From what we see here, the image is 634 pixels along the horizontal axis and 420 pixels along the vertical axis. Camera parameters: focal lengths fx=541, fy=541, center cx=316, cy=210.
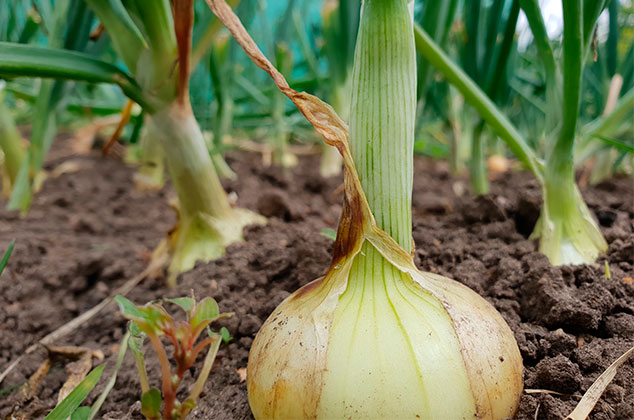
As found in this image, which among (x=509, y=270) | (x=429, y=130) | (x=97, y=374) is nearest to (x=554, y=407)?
(x=509, y=270)

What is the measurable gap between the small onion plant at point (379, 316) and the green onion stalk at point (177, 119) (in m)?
0.32

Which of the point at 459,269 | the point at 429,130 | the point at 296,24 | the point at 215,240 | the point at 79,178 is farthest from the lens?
the point at 429,130

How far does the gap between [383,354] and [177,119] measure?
58 centimetres

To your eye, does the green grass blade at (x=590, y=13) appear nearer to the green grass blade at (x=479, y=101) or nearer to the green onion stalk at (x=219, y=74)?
the green grass blade at (x=479, y=101)

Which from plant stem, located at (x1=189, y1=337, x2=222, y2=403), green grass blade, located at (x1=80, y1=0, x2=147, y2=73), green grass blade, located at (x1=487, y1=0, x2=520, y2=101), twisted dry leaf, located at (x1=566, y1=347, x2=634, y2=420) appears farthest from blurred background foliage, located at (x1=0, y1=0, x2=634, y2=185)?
plant stem, located at (x1=189, y1=337, x2=222, y2=403)

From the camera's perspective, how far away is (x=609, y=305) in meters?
0.59

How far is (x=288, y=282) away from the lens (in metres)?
0.76

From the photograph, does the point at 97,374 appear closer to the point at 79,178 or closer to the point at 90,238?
the point at 90,238

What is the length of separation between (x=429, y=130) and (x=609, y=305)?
199cm

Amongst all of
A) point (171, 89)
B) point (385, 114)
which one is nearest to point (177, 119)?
point (171, 89)

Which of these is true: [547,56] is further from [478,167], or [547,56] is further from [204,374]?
[204,374]

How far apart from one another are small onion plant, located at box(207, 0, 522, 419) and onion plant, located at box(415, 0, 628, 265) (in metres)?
0.28

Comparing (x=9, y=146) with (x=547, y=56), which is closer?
(x=547, y=56)

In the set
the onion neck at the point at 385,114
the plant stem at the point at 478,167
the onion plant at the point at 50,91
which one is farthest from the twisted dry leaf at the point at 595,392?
the onion plant at the point at 50,91
